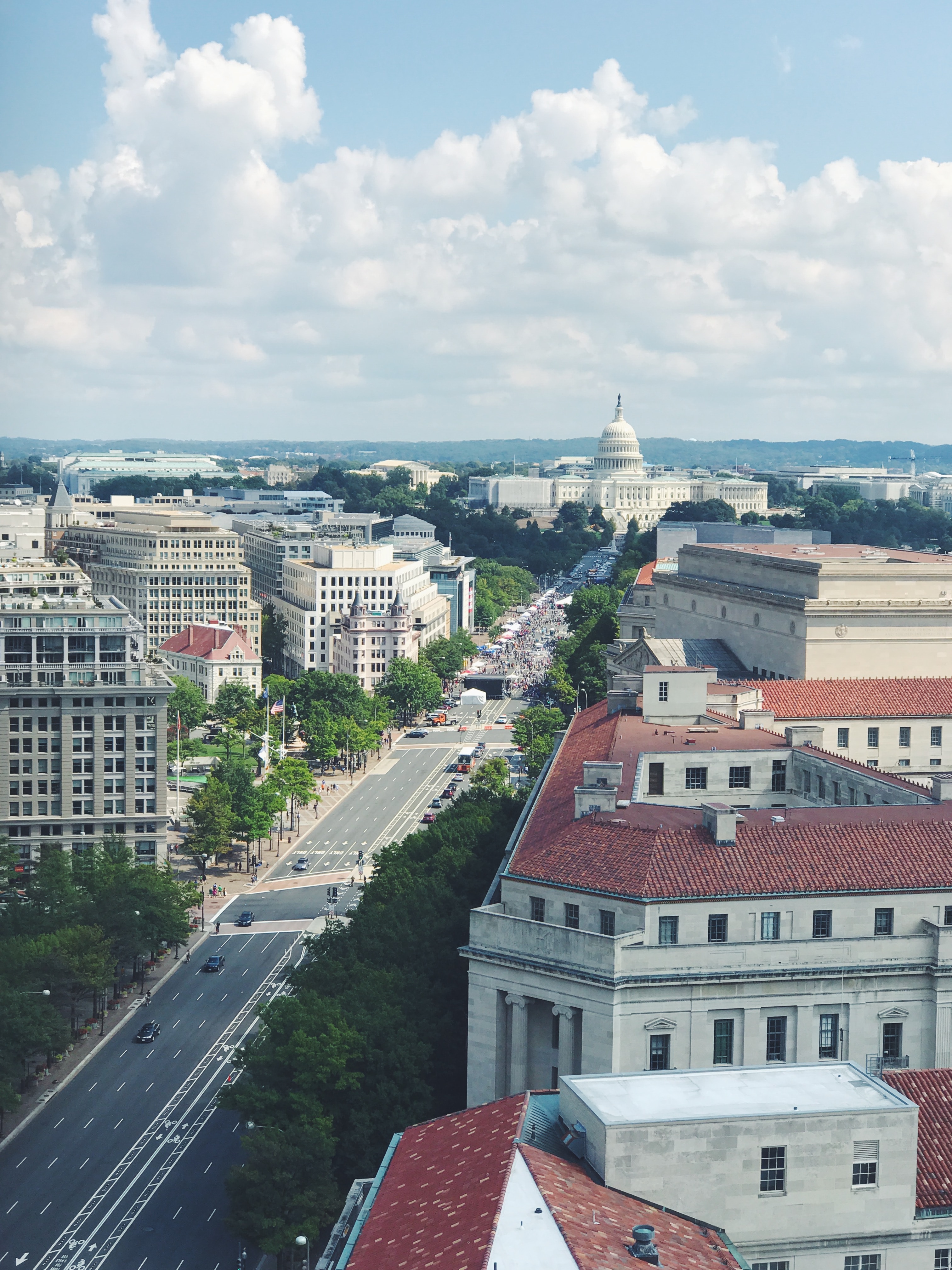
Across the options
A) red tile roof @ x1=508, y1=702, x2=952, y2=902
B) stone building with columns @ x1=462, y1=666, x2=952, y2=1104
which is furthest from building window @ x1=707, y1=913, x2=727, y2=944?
red tile roof @ x1=508, y1=702, x2=952, y2=902

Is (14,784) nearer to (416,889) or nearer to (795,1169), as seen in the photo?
(416,889)

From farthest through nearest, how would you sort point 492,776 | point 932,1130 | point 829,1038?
point 492,776 → point 829,1038 → point 932,1130

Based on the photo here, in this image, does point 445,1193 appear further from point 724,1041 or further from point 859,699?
point 859,699

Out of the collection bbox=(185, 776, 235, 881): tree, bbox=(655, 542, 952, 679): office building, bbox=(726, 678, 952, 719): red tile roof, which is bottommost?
bbox=(185, 776, 235, 881): tree

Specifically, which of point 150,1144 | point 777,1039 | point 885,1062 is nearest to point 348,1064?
point 150,1144

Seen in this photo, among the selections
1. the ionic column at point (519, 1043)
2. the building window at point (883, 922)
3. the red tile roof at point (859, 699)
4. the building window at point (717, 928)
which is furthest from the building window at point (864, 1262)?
the red tile roof at point (859, 699)

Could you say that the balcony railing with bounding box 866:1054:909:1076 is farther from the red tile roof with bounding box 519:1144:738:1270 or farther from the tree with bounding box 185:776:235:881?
the tree with bounding box 185:776:235:881
